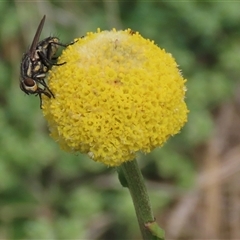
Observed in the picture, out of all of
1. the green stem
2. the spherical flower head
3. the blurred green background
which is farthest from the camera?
the blurred green background

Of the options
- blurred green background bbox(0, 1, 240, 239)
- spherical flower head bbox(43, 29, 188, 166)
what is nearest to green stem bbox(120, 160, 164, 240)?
spherical flower head bbox(43, 29, 188, 166)

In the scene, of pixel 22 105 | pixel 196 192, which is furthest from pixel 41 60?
pixel 196 192

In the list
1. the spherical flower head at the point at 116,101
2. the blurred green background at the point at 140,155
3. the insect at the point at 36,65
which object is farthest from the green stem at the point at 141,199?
the blurred green background at the point at 140,155

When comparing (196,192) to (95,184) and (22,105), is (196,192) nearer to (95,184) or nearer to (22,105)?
(95,184)

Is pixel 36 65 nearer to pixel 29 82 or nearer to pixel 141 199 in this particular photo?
pixel 29 82

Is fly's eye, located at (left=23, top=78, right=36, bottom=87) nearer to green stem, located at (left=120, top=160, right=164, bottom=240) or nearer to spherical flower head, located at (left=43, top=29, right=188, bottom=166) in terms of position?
spherical flower head, located at (left=43, top=29, right=188, bottom=166)
